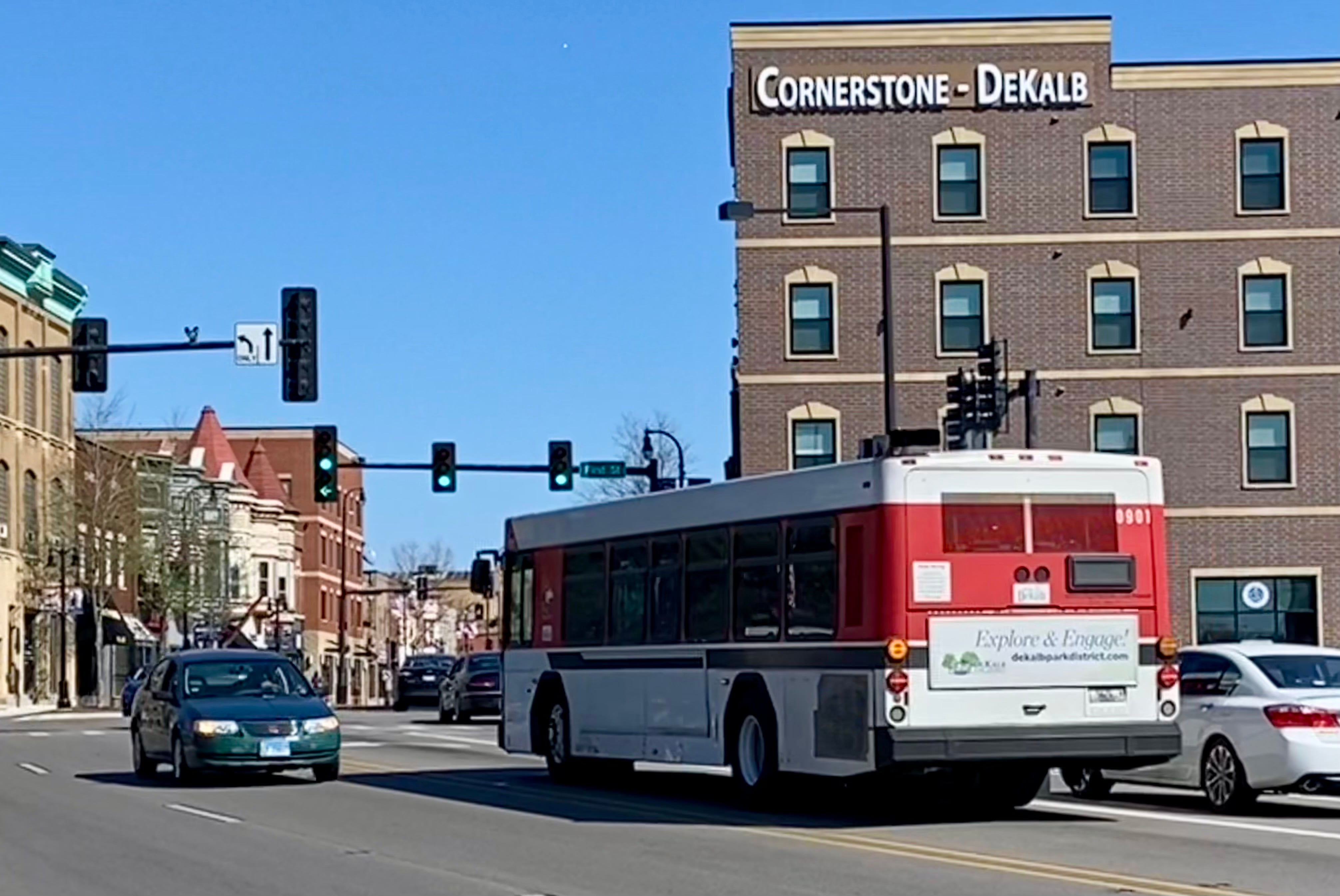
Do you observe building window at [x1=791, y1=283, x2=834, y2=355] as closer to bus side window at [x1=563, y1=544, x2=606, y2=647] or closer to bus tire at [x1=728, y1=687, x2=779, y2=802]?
bus side window at [x1=563, y1=544, x2=606, y2=647]

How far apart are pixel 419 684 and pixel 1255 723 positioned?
1645 inches

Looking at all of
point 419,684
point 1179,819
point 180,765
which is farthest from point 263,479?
point 1179,819

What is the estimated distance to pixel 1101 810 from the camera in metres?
20.9

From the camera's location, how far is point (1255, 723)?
19.6 m

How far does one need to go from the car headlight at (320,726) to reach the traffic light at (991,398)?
33.8 feet

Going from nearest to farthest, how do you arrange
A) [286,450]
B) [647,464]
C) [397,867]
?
[397,867] < [647,464] < [286,450]

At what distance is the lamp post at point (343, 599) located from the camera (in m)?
95.1

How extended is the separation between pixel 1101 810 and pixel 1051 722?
2.32 meters

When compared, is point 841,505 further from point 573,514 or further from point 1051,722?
point 573,514

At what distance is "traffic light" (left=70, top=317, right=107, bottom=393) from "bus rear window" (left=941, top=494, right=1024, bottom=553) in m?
15.9

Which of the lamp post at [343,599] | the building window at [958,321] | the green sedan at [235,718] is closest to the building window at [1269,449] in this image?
the building window at [958,321]

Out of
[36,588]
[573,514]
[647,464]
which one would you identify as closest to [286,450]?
[36,588]

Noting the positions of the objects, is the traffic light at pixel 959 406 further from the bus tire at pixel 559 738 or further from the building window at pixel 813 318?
the building window at pixel 813 318

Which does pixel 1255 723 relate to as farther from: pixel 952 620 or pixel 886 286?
pixel 886 286
